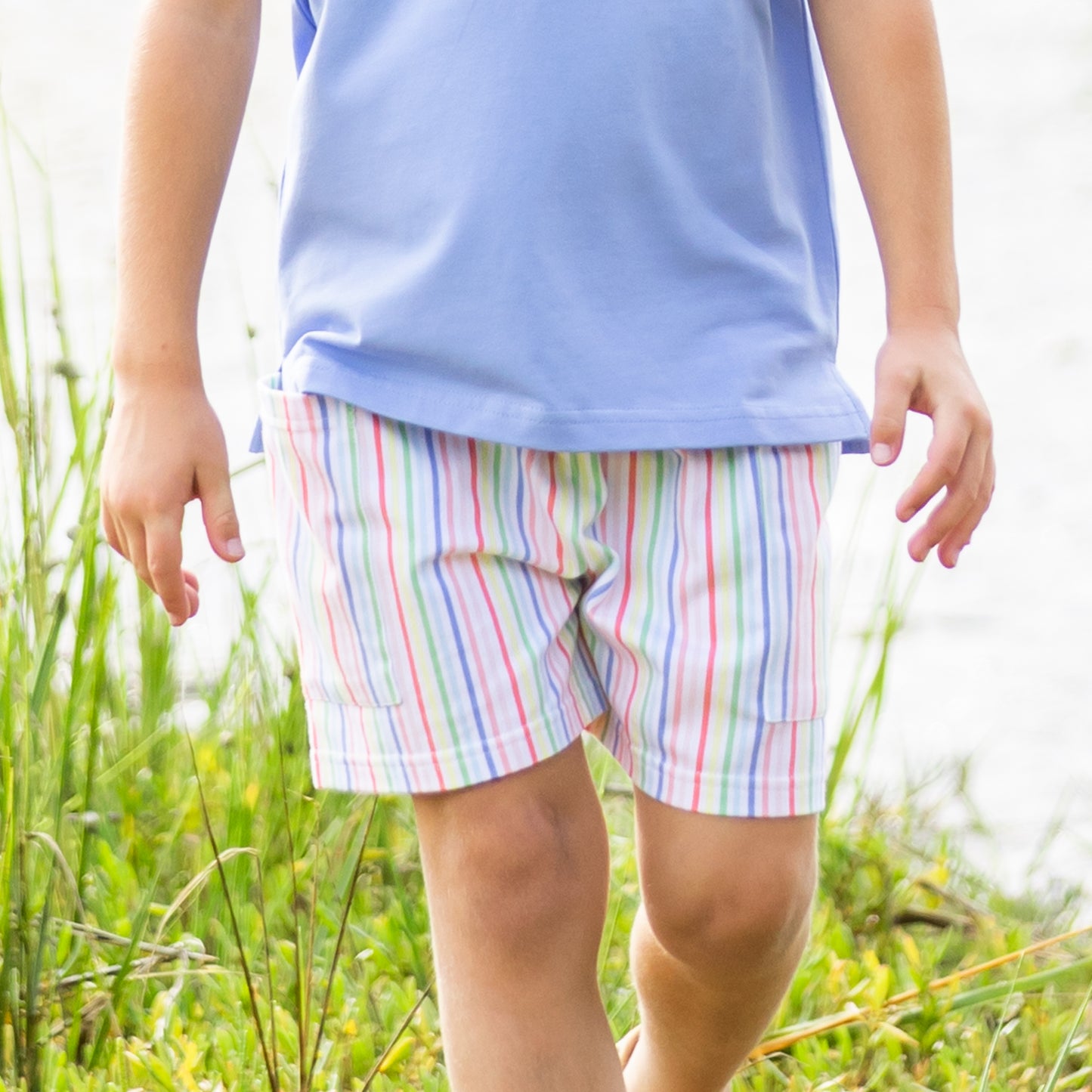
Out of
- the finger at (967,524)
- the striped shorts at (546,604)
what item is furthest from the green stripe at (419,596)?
the finger at (967,524)

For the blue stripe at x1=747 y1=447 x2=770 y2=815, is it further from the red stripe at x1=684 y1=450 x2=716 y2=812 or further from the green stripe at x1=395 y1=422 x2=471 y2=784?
the green stripe at x1=395 y1=422 x2=471 y2=784

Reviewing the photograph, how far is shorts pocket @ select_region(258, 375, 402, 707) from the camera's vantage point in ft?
3.78

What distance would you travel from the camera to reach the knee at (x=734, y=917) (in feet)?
3.98

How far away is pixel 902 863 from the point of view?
2.04 meters

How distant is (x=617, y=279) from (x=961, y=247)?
3909 millimetres

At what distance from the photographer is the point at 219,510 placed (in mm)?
1179

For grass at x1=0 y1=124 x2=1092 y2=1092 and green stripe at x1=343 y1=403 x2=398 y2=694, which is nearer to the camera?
green stripe at x1=343 y1=403 x2=398 y2=694

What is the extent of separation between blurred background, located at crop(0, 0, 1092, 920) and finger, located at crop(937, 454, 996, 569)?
569 millimetres

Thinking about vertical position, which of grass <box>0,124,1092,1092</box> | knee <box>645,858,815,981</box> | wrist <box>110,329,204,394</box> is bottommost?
grass <box>0,124,1092,1092</box>

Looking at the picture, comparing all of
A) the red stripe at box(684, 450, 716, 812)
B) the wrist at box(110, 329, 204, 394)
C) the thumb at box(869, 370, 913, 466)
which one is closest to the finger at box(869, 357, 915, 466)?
the thumb at box(869, 370, 913, 466)

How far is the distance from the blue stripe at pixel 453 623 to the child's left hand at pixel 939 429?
288mm

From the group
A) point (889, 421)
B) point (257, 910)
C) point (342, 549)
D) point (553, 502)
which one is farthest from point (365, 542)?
point (257, 910)

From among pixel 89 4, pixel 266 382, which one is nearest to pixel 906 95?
pixel 266 382

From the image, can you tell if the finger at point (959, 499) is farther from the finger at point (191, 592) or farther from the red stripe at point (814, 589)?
the finger at point (191, 592)
